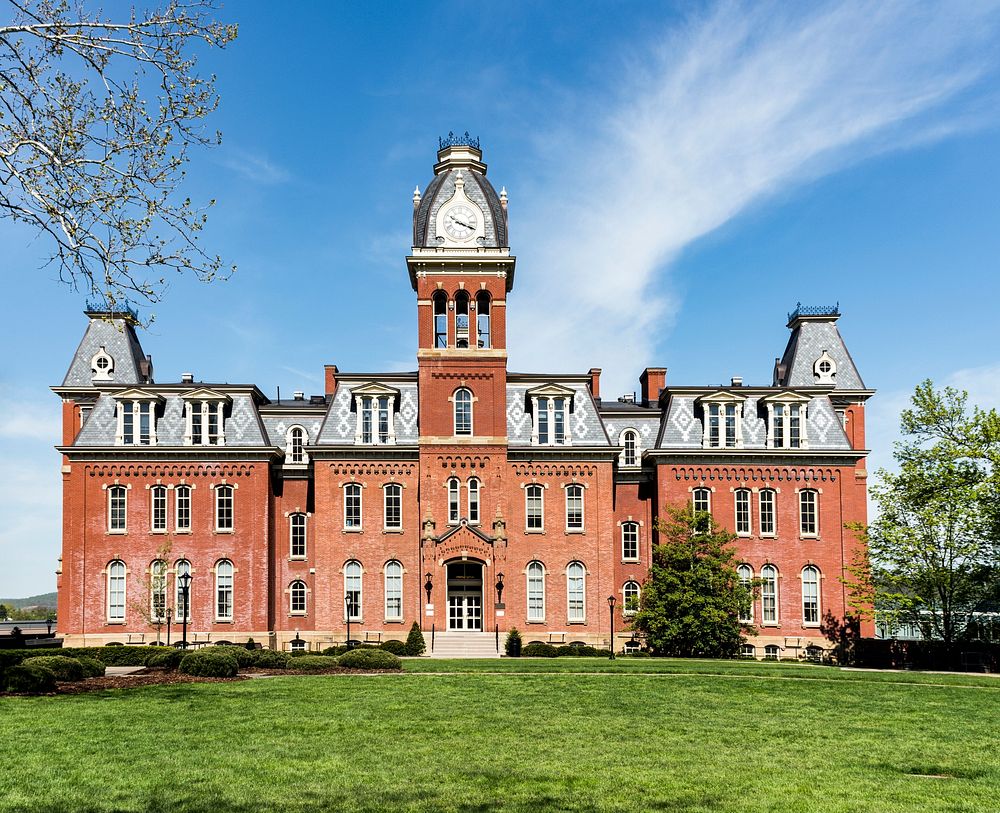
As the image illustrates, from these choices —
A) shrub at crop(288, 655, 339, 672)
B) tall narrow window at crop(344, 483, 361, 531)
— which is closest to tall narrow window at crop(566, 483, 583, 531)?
tall narrow window at crop(344, 483, 361, 531)

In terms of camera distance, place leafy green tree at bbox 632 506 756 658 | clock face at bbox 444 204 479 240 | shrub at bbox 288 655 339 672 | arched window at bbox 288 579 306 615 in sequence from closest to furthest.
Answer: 1. shrub at bbox 288 655 339 672
2. leafy green tree at bbox 632 506 756 658
3. clock face at bbox 444 204 479 240
4. arched window at bbox 288 579 306 615

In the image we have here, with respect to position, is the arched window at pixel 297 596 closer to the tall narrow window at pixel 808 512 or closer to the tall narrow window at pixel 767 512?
the tall narrow window at pixel 767 512

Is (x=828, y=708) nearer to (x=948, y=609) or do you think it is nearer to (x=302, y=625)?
(x=948, y=609)

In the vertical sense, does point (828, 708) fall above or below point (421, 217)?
below

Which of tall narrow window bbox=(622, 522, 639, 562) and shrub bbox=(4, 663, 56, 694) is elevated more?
tall narrow window bbox=(622, 522, 639, 562)

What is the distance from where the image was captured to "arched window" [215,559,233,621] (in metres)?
47.0

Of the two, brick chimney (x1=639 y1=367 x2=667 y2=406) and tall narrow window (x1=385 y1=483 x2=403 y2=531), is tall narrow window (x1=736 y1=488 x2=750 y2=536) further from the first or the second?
tall narrow window (x1=385 y1=483 x2=403 y2=531)

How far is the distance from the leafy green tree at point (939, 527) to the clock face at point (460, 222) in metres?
21.6

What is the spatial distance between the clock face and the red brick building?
0.11 meters

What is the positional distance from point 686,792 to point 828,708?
10108mm

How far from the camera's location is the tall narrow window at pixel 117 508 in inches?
1866

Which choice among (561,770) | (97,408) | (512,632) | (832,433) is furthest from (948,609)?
(97,408)

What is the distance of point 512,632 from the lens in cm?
4375

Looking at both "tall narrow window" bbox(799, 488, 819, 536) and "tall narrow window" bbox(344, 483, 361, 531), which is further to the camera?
"tall narrow window" bbox(799, 488, 819, 536)
